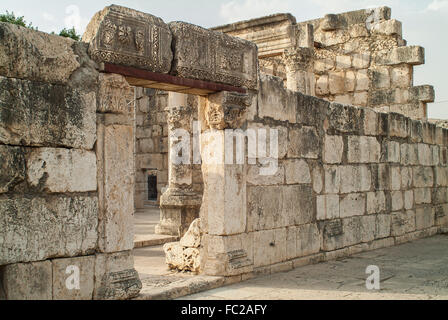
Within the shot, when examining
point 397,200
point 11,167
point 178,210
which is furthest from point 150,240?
point 11,167

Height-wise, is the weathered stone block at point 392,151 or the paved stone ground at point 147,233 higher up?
the weathered stone block at point 392,151

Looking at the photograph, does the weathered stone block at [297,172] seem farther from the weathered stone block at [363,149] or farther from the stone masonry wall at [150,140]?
the stone masonry wall at [150,140]

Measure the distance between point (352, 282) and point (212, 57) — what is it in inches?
123

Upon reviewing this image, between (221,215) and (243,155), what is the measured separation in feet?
2.74

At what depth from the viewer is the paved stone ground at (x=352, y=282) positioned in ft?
17.4

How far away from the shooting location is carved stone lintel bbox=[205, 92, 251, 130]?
5.92m

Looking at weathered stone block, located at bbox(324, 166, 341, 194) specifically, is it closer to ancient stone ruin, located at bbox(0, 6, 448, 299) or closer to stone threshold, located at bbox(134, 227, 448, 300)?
ancient stone ruin, located at bbox(0, 6, 448, 299)

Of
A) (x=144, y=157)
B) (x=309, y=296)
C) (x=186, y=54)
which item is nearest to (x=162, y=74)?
(x=186, y=54)

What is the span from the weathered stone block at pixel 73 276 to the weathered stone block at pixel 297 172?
10.8ft

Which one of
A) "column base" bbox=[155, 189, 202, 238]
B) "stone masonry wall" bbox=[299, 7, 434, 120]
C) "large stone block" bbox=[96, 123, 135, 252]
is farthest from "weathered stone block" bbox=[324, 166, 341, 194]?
"stone masonry wall" bbox=[299, 7, 434, 120]

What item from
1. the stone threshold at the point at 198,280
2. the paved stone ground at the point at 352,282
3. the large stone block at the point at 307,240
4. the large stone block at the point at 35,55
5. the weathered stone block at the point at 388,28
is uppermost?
the weathered stone block at the point at 388,28

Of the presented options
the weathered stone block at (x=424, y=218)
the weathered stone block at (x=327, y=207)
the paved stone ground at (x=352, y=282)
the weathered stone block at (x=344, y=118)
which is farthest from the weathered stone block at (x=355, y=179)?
the weathered stone block at (x=424, y=218)

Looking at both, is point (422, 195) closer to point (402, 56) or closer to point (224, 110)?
point (402, 56)
